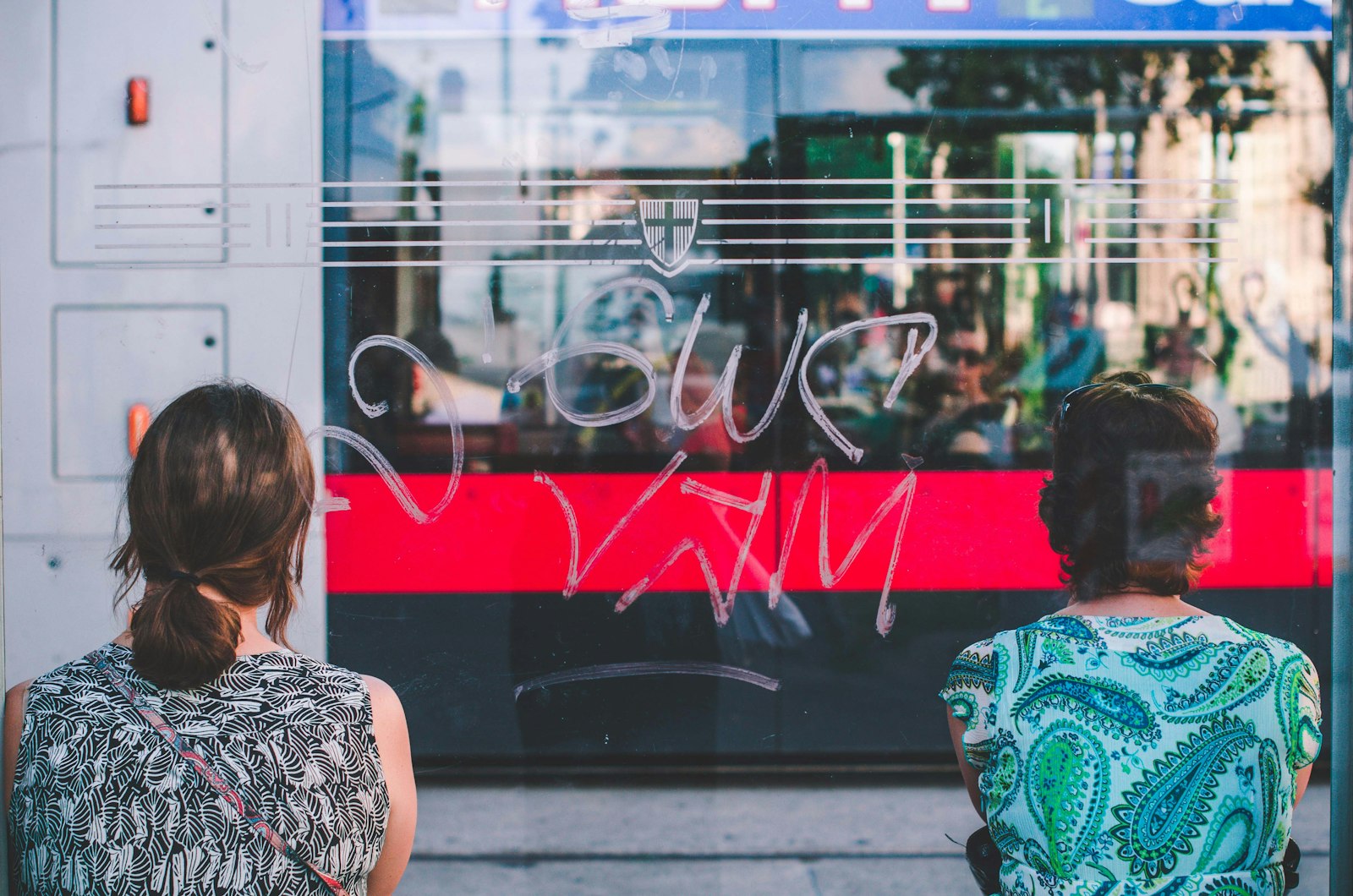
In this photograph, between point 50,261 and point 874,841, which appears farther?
point 874,841

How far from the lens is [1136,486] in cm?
166

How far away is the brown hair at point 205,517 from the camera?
1359 mm

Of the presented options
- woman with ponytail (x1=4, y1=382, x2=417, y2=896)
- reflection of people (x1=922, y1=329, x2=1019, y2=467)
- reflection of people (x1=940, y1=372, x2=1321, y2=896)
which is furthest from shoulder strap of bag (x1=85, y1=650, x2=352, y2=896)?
reflection of people (x1=922, y1=329, x2=1019, y2=467)

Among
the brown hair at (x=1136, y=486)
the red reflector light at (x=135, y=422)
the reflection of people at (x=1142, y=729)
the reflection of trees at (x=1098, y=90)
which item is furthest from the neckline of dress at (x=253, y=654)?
the reflection of trees at (x=1098, y=90)

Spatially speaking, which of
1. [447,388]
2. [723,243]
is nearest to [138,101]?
[447,388]

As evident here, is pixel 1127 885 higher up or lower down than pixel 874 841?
higher up

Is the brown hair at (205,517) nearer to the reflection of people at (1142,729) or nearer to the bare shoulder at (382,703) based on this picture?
the bare shoulder at (382,703)

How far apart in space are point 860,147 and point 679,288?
0.66 meters

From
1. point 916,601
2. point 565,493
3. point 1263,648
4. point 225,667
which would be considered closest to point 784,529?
point 916,601

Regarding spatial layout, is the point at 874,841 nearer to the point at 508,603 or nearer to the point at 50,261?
the point at 508,603

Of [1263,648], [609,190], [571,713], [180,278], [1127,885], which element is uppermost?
[609,190]

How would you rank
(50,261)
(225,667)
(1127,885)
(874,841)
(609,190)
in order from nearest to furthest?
1. (225,667)
2. (1127,885)
3. (50,261)
4. (609,190)
5. (874,841)

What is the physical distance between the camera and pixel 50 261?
2.80 metres

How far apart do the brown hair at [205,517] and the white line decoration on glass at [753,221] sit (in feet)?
5.21
